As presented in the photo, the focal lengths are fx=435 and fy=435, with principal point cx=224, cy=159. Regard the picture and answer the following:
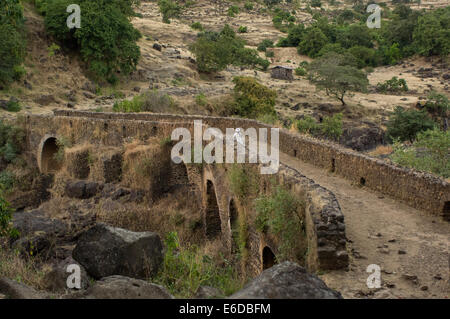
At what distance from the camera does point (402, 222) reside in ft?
24.7

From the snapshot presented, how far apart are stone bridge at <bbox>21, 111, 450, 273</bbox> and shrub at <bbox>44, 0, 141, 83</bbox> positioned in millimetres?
A: 11656

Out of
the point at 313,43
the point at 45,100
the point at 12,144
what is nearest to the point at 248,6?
the point at 313,43

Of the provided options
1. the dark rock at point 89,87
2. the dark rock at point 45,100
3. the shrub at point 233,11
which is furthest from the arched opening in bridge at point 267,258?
the shrub at point 233,11

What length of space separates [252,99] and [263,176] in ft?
79.8

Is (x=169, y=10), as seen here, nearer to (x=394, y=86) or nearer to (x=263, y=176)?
(x=394, y=86)

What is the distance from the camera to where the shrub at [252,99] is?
1243 inches

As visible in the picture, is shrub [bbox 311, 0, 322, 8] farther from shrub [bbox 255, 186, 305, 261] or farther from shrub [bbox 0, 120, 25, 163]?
shrub [bbox 255, 186, 305, 261]

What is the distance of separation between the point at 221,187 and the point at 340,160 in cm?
319

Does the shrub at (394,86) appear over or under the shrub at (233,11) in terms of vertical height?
under

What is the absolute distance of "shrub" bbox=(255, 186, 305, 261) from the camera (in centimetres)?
643

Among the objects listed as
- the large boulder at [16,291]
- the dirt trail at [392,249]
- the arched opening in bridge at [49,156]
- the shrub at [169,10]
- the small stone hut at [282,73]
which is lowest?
the arched opening in bridge at [49,156]

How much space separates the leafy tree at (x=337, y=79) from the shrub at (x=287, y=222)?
33.9 m

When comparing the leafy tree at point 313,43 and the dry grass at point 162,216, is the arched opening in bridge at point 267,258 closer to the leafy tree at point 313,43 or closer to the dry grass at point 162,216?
the dry grass at point 162,216

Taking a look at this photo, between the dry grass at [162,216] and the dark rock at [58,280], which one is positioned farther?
the dry grass at [162,216]
